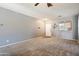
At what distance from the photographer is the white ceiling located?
101 inches

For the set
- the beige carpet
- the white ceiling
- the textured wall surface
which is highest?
the white ceiling

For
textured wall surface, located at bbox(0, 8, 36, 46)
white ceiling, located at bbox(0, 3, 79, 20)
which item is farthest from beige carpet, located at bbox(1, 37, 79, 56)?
white ceiling, located at bbox(0, 3, 79, 20)

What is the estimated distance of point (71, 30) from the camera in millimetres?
2727

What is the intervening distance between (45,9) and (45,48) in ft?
3.51

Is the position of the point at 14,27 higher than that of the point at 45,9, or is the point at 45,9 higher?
the point at 45,9

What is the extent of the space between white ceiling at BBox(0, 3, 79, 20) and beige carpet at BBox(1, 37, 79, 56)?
725 mm

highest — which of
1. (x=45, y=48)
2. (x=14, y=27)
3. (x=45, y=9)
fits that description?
(x=45, y=9)

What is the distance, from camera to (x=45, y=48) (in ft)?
8.72

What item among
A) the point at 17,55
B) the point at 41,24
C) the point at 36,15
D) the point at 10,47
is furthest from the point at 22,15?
the point at 17,55

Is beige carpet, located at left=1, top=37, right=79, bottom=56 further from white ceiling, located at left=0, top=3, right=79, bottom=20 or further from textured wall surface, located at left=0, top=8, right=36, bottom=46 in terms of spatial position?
white ceiling, located at left=0, top=3, right=79, bottom=20

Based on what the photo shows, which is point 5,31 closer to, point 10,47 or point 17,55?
point 10,47

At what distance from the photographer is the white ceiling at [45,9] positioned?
2.57 metres

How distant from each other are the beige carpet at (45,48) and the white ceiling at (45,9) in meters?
0.73

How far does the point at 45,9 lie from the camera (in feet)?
8.79
